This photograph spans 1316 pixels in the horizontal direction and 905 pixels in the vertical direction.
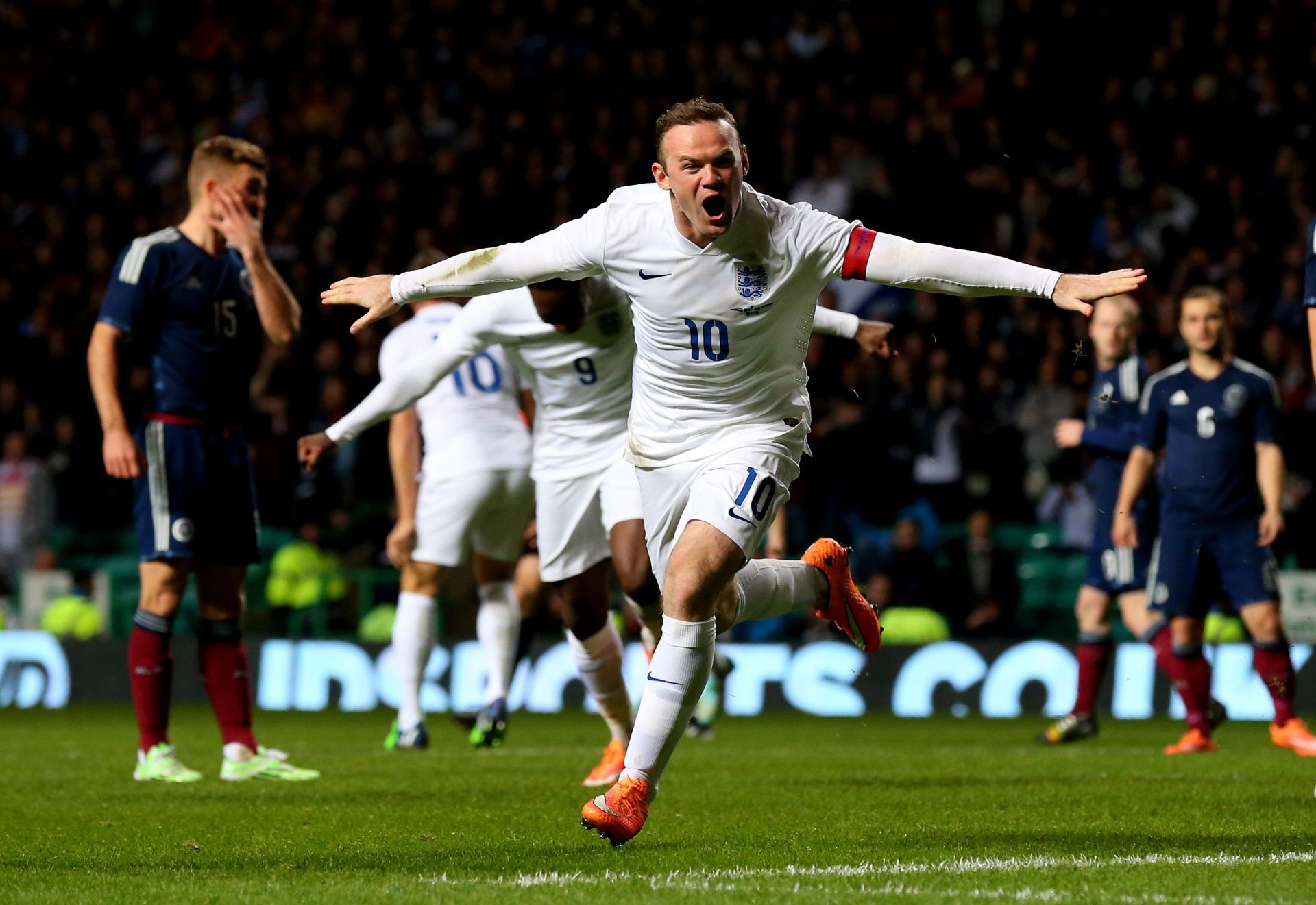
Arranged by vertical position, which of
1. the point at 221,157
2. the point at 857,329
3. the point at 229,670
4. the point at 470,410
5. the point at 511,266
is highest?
the point at 221,157

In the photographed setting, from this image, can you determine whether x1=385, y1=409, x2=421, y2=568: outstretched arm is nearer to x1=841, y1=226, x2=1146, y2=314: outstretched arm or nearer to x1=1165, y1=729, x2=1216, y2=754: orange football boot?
x1=1165, y1=729, x2=1216, y2=754: orange football boot

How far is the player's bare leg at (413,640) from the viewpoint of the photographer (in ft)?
29.4

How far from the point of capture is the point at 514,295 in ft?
22.6

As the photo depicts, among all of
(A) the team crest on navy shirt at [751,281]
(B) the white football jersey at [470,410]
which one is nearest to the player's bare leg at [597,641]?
(B) the white football jersey at [470,410]

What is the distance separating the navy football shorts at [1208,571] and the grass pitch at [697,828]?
75 cm

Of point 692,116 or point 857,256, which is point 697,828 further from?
point 692,116

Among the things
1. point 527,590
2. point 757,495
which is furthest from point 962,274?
point 527,590

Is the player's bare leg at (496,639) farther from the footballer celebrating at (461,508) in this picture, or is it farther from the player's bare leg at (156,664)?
the player's bare leg at (156,664)

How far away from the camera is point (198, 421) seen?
7.08 meters

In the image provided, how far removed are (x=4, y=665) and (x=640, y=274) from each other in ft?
33.9

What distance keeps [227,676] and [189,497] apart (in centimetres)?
79

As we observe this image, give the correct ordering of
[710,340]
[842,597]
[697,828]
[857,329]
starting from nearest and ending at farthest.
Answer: [710,340] < [697,828] < [842,597] < [857,329]

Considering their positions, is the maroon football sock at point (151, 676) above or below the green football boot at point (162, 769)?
above

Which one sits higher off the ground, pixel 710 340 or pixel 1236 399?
pixel 710 340
